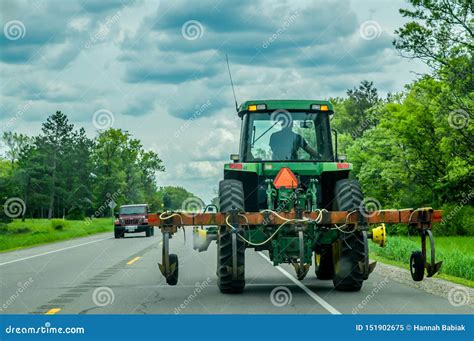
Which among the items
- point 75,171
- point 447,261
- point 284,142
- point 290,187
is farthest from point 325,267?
point 75,171

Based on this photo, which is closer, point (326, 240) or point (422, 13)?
point (326, 240)

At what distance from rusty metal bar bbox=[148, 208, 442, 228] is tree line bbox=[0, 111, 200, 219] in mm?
94734

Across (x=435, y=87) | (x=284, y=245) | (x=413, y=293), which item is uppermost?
(x=435, y=87)

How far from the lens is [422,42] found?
138ft

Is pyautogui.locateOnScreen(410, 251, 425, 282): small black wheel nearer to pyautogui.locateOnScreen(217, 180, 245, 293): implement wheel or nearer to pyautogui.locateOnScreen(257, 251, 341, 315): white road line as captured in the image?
pyautogui.locateOnScreen(257, 251, 341, 315): white road line

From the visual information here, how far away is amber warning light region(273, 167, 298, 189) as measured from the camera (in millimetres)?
13742

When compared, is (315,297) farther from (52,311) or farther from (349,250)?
(52,311)

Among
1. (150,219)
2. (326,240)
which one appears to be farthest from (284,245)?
(150,219)

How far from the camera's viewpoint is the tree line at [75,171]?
112m

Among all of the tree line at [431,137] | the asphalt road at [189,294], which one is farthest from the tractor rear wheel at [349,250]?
the tree line at [431,137]

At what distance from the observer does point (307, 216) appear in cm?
1299

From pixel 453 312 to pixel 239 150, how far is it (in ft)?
19.1
